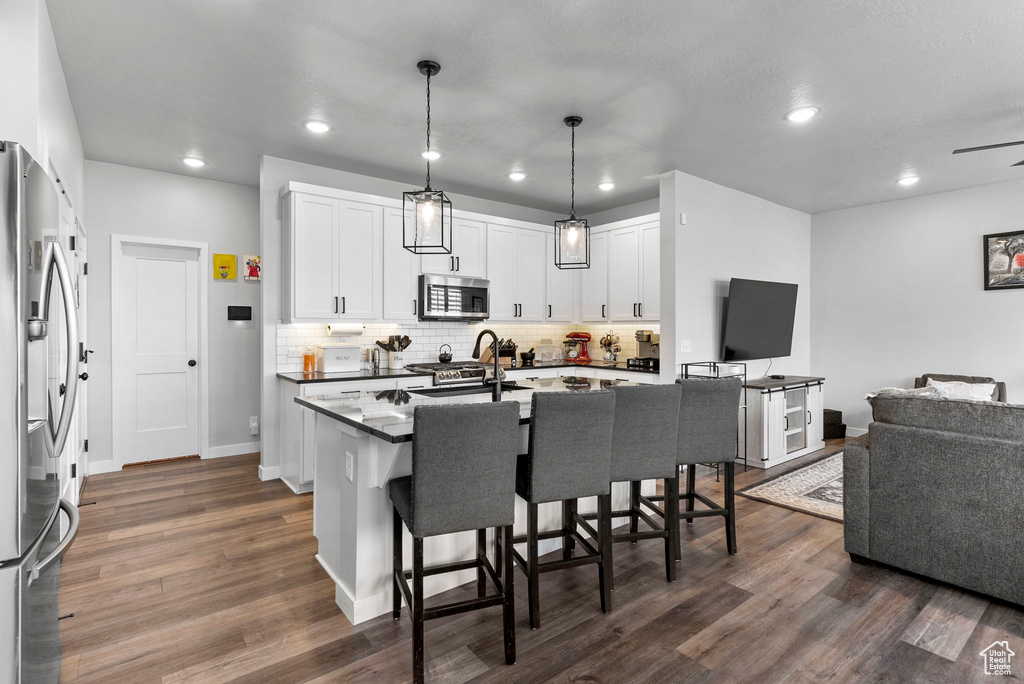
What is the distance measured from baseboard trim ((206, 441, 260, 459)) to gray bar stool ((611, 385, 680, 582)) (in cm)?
432

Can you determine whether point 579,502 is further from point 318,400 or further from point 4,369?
point 4,369

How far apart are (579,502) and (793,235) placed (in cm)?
508

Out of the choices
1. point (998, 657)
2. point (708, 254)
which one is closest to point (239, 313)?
point (708, 254)

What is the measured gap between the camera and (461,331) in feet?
18.9

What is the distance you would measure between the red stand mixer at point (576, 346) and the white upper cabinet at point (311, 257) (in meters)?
3.06

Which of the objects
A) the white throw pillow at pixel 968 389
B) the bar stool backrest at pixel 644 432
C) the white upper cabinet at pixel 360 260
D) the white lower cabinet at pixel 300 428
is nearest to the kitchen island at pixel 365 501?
the bar stool backrest at pixel 644 432

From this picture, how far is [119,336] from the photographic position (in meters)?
4.79

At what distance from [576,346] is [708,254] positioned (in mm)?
2062

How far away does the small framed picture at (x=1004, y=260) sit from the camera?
5105 mm

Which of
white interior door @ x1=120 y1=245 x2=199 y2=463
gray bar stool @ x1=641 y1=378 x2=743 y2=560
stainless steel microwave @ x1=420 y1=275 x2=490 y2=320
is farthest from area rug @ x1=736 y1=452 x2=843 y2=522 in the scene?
white interior door @ x1=120 y1=245 x2=199 y2=463

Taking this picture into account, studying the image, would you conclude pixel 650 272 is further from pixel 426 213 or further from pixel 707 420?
pixel 426 213

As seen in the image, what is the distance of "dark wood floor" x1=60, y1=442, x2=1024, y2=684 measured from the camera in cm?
200

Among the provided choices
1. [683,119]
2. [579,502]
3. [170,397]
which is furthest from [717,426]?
[170,397]

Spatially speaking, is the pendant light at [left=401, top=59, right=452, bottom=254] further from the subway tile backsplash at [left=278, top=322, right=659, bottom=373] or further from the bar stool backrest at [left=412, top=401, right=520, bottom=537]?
the subway tile backsplash at [left=278, top=322, right=659, bottom=373]
